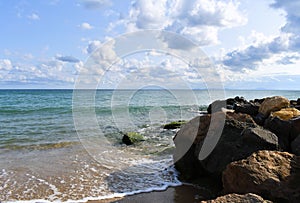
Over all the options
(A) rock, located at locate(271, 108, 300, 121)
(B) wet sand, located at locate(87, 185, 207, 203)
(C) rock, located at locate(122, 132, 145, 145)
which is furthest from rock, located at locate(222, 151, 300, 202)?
(C) rock, located at locate(122, 132, 145, 145)

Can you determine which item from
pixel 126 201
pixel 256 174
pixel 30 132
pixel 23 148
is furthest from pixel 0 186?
pixel 30 132

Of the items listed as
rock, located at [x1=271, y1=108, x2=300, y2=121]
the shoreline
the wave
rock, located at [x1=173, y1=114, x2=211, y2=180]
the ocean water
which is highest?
rock, located at [x1=271, y1=108, x2=300, y2=121]

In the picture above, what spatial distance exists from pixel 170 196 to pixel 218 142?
4.97 feet

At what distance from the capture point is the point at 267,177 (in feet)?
13.7

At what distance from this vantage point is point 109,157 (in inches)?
346

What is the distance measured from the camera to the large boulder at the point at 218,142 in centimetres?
548

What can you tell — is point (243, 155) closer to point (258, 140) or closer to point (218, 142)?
point (258, 140)

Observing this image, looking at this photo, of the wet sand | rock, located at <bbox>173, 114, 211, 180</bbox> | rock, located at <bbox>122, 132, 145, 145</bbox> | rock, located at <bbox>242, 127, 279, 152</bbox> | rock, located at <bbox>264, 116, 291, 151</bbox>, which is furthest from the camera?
rock, located at <bbox>122, 132, 145, 145</bbox>

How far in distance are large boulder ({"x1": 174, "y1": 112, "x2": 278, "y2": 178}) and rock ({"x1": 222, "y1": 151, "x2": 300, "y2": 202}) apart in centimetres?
83

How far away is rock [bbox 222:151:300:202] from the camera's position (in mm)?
4027

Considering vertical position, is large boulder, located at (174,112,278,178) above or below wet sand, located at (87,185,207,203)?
above

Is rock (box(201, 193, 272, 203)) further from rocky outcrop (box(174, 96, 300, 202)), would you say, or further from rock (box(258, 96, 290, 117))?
rock (box(258, 96, 290, 117))

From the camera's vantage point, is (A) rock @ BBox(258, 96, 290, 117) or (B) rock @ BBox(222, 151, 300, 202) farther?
(A) rock @ BBox(258, 96, 290, 117)

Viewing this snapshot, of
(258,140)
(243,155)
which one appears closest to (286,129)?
(258,140)
